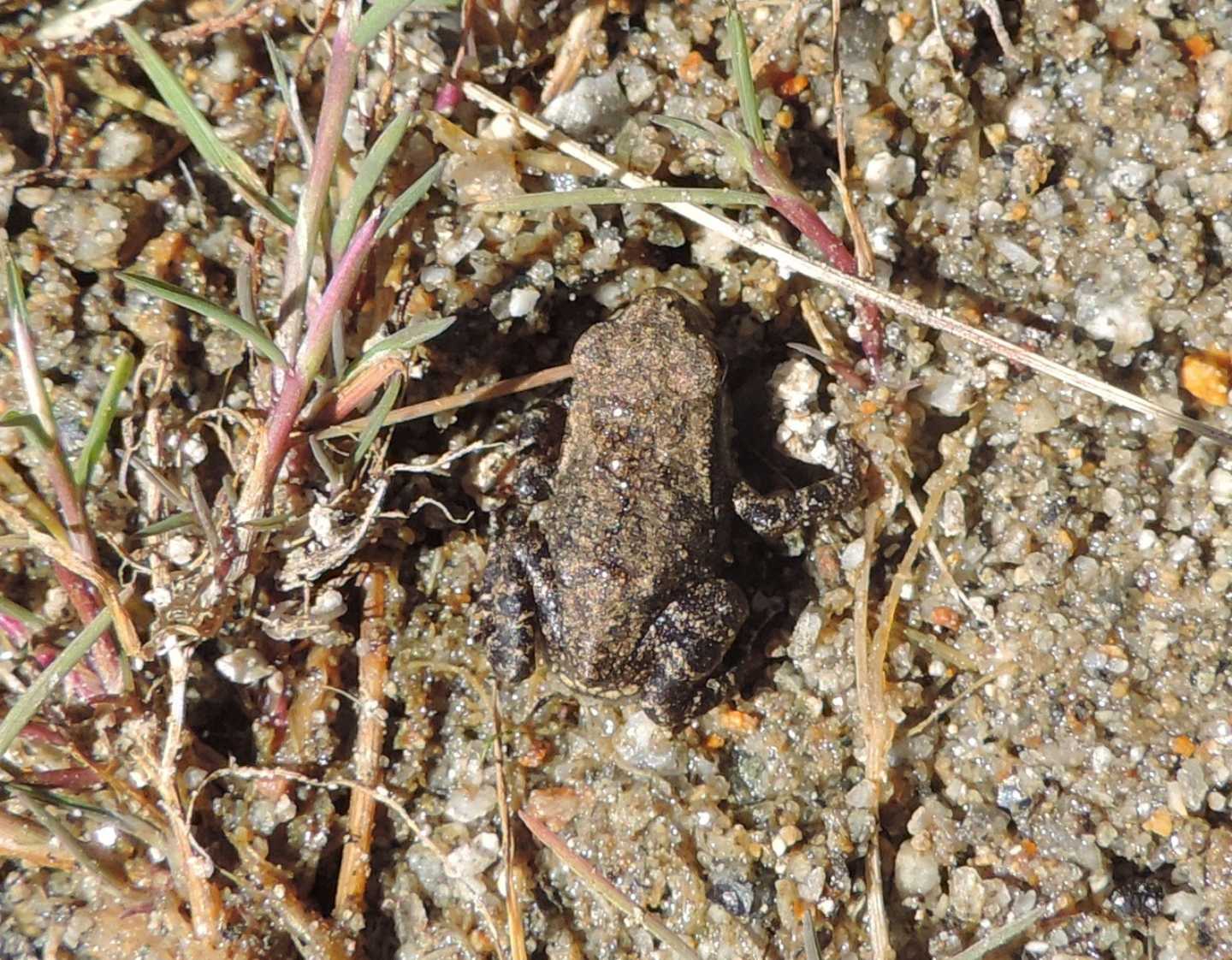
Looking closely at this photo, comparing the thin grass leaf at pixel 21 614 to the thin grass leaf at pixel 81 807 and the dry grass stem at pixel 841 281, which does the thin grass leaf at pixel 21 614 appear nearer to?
the thin grass leaf at pixel 81 807

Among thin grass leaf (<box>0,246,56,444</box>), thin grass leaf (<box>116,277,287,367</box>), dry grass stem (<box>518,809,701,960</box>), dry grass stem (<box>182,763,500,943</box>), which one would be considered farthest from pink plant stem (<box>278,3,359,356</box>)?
dry grass stem (<box>518,809,701,960</box>)

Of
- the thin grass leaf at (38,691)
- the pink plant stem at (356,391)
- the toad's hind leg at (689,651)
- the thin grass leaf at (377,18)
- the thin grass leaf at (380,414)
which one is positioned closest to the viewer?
the thin grass leaf at (377,18)

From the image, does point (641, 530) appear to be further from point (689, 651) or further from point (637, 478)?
point (689, 651)

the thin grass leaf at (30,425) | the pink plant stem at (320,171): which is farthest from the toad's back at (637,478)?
the thin grass leaf at (30,425)

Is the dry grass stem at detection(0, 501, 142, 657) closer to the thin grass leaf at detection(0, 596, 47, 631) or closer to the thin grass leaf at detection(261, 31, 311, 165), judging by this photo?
the thin grass leaf at detection(0, 596, 47, 631)

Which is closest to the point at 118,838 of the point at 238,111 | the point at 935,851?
the point at 238,111
